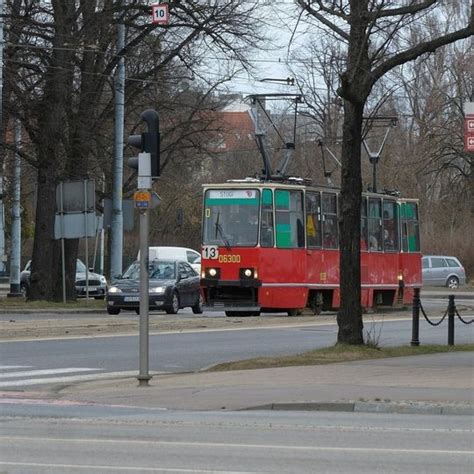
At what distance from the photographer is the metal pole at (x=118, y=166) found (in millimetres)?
38719

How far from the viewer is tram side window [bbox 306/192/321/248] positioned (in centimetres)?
3428

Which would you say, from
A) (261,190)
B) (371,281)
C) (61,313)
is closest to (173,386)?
(261,190)

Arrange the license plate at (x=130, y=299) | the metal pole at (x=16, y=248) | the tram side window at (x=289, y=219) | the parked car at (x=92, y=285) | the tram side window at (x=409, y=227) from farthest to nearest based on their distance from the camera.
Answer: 1. the parked car at (x=92, y=285)
2. the metal pole at (x=16, y=248)
3. the tram side window at (x=409, y=227)
4. the license plate at (x=130, y=299)
5. the tram side window at (x=289, y=219)

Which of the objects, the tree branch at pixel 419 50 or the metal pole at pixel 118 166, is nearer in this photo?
the tree branch at pixel 419 50

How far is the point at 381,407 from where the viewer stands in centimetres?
1436

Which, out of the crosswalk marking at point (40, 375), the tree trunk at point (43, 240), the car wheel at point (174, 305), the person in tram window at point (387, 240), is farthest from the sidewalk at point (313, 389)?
the tree trunk at point (43, 240)

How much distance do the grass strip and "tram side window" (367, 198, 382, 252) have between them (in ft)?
53.3

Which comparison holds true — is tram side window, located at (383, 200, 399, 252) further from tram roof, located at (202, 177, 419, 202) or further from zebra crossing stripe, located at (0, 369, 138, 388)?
zebra crossing stripe, located at (0, 369, 138, 388)

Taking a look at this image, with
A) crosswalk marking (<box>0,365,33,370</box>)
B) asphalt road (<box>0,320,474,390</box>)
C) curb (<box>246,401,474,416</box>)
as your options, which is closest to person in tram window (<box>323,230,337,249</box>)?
asphalt road (<box>0,320,474,390</box>)

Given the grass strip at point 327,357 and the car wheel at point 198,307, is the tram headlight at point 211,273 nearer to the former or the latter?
the car wheel at point 198,307

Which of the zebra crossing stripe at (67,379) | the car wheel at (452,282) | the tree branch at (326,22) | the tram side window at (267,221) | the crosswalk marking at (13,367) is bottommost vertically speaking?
the zebra crossing stripe at (67,379)

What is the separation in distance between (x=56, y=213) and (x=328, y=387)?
23736 millimetres

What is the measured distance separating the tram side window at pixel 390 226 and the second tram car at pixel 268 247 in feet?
12.7

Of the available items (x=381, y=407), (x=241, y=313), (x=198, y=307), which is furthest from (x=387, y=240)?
(x=381, y=407)
